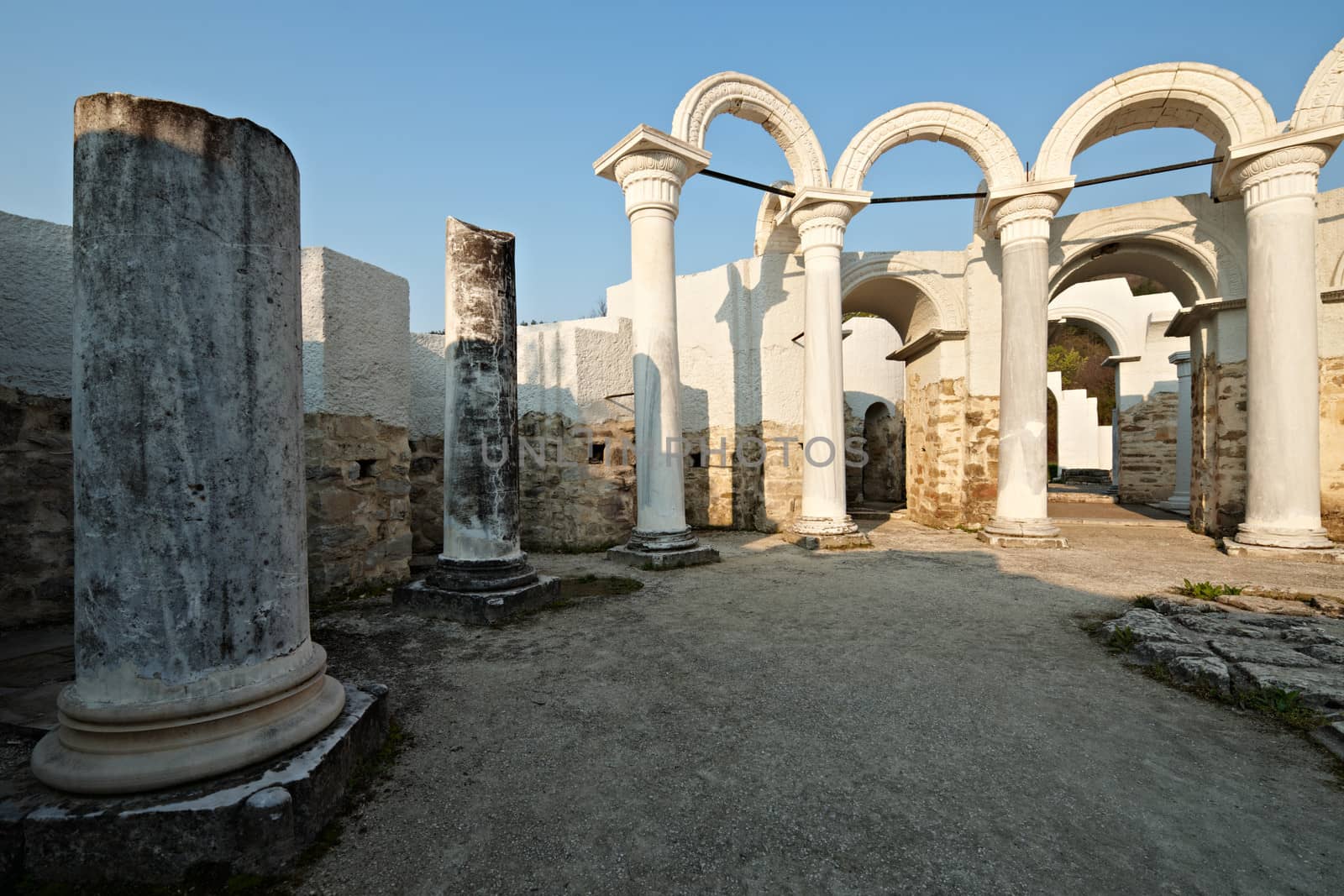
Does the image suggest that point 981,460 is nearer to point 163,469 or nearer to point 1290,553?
point 1290,553

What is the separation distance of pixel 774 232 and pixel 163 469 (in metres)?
9.34

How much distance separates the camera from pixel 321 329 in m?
5.36

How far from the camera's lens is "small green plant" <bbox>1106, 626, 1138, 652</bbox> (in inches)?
153

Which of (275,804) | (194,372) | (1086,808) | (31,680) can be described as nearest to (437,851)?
(275,804)

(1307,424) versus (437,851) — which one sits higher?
(1307,424)

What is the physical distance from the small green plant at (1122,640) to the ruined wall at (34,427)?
719 cm

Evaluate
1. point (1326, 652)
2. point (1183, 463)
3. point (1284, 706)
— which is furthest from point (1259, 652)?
point (1183, 463)

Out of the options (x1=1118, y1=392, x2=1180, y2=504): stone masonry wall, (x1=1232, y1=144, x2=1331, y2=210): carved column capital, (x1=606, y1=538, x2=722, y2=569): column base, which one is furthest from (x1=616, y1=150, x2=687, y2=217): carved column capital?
(x1=1118, y1=392, x2=1180, y2=504): stone masonry wall

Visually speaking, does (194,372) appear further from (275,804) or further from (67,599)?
(67,599)

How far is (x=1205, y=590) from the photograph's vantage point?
521cm

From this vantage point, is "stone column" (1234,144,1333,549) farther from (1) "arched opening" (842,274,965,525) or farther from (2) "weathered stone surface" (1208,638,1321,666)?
(2) "weathered stone surface" (1208,638,1321,666)

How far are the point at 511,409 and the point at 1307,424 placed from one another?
886cm

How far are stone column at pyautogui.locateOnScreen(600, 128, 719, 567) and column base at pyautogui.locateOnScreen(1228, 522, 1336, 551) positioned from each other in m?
6.37

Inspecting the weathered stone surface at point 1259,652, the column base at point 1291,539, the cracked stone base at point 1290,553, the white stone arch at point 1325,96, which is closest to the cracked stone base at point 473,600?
the weathered stone surface at point 1259,652
